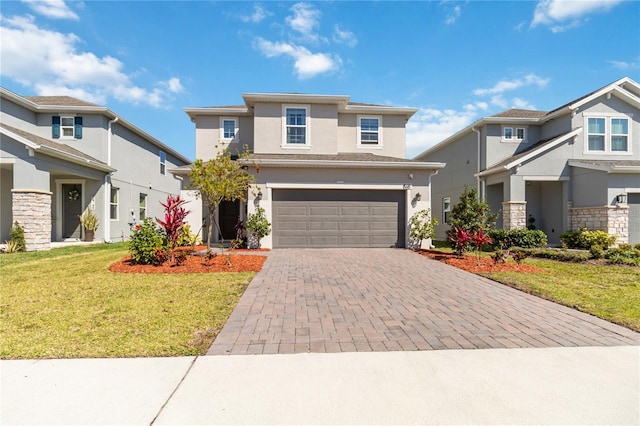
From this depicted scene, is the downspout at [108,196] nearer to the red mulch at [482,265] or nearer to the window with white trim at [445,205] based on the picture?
the red mulch at [482,265]

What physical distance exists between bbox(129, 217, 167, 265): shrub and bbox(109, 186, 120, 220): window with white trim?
909cm

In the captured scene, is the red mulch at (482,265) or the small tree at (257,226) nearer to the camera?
the red mulch at (482,265)

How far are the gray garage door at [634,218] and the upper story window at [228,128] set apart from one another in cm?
1841

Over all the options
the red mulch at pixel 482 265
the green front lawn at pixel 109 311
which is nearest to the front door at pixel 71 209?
the green front lawn at pixel 109 311

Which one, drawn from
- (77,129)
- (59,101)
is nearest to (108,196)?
(77,129)

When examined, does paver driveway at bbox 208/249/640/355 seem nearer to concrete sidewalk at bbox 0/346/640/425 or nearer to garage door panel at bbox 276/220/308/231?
concrete sidewalk at bbox 0/346/640/425

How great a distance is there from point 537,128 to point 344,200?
11970 mm

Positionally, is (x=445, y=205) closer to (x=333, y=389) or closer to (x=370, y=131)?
(x=370, y=131)

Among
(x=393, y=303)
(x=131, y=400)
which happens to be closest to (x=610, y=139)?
(x=393, y=303)

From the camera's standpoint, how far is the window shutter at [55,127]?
607 inches

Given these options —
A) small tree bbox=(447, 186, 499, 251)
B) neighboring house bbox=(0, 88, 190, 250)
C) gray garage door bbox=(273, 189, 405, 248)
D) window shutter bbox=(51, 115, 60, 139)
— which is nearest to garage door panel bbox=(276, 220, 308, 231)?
gray garage door bbox=(273, 189, 405, 248)

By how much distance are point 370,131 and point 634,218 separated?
40.4 ft

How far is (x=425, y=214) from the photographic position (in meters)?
13.7

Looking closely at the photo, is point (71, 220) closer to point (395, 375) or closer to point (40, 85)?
point (40, 85)
